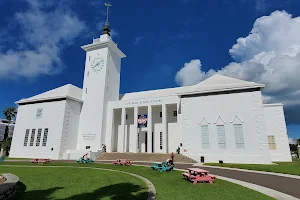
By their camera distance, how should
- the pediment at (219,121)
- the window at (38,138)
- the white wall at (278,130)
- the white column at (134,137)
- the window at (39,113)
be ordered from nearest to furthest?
the pediment at (219,121)
the white wall at (278,130)
the window at (38,138)
the white column at (134,137)
the window at (39,113)

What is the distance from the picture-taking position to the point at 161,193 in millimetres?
7023

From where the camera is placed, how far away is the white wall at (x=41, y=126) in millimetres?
27781

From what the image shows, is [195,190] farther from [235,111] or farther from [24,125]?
[24,125]

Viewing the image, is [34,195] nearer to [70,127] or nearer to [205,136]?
[205,136]

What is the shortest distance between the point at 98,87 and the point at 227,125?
66.6 feet

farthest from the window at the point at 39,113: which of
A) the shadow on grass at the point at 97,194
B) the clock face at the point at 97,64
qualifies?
the shadow on grass at the point at 97,194

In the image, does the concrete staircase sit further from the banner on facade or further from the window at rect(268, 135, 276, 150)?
the window at rect(268, 135, 276, 150)

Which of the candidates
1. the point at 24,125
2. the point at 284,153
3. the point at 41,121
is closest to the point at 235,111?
the point at 284,153

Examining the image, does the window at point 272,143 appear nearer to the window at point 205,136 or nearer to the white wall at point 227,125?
the white wall at point 227,125

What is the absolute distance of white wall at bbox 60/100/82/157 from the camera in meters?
28.1

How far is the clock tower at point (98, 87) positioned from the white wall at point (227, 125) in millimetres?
13041

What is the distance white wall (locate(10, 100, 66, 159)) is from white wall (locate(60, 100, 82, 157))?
0.55m

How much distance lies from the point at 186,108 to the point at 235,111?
582cm

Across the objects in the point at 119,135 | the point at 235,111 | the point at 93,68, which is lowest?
the point at 119,135
